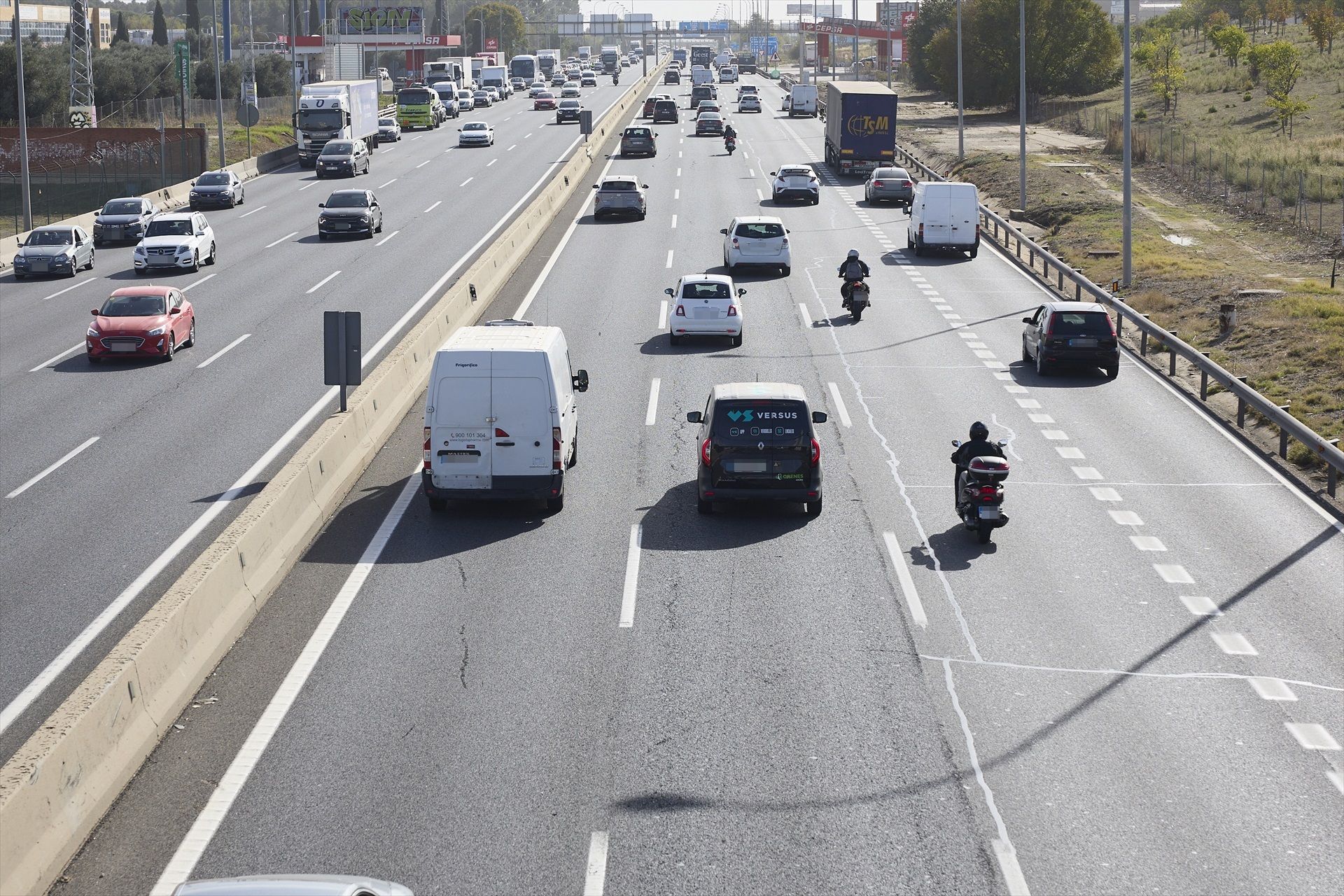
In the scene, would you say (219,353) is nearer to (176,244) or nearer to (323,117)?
(176,244)

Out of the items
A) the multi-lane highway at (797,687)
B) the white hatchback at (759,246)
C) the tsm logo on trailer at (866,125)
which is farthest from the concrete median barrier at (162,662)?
the tsm logo on trailer at (866,125)

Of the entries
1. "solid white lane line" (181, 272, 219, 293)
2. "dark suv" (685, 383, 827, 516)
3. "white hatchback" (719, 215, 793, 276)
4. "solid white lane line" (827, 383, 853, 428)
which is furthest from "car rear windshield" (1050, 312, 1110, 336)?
"solid white lane line" (181, 272, 219, 293)

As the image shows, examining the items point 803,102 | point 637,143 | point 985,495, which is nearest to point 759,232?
point 985,495

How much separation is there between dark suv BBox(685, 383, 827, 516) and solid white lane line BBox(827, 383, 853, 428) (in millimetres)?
5394

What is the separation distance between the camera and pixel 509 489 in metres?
19.0

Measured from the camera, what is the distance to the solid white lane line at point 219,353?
30.3 meters

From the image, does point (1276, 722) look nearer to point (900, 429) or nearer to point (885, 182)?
point (900, 429)

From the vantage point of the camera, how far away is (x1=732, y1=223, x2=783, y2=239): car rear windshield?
40250mm

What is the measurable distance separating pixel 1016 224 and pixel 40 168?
52354mm

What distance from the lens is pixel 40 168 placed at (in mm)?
78312

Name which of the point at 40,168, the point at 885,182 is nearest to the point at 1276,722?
the point at 885,182

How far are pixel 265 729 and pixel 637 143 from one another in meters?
60.9

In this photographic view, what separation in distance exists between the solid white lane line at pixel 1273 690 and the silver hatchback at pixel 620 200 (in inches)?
1531

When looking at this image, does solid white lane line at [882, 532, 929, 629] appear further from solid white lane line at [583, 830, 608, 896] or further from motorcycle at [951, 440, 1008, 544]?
solid white lane line at [583, 830, 608, 896]
